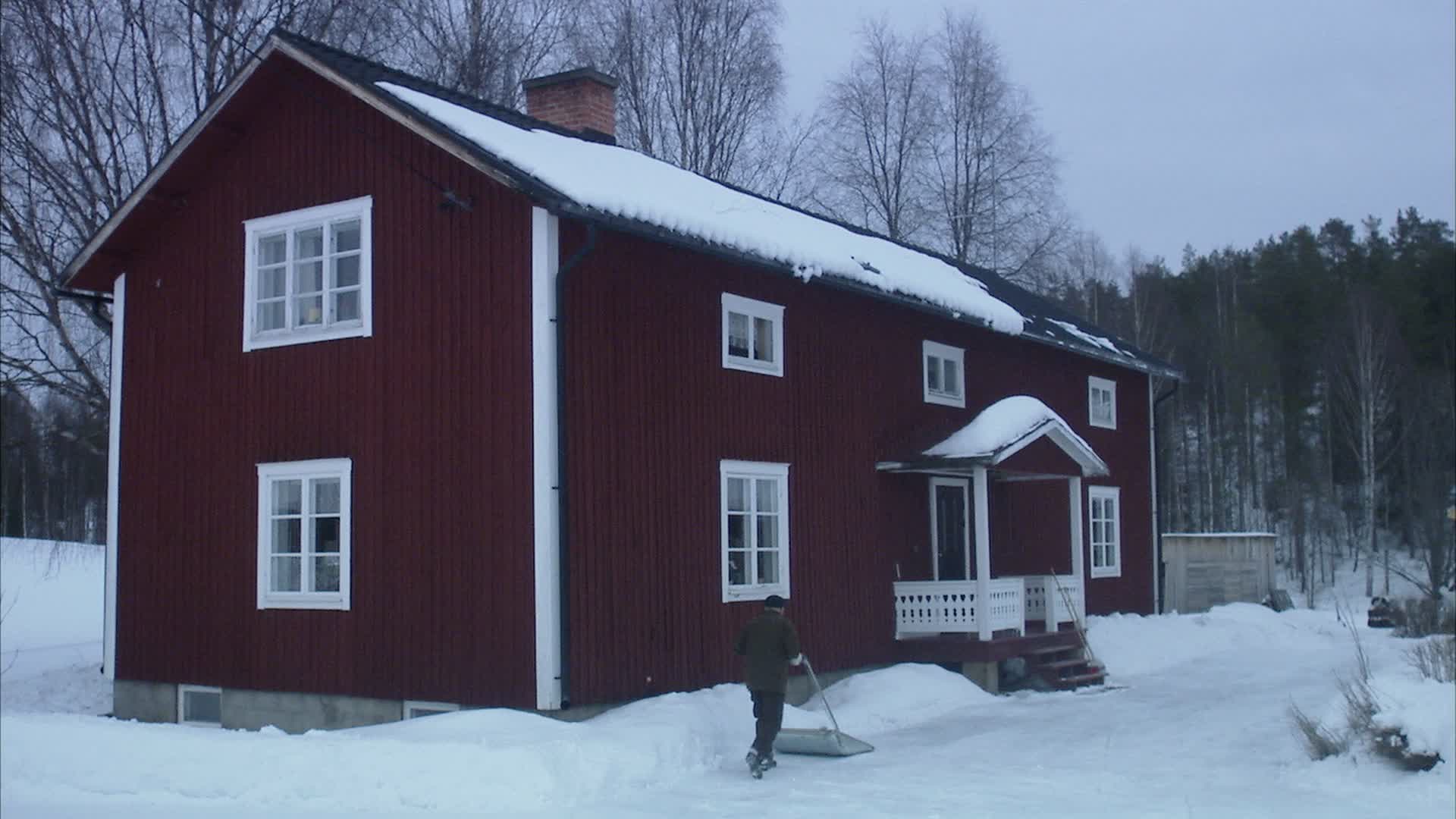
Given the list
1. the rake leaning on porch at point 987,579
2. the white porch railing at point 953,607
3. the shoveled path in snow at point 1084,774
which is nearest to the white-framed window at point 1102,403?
the rake leaning on porch at point 987,579

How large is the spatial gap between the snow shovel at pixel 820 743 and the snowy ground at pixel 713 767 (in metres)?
0.10

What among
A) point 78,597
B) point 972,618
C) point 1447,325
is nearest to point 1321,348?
point 1447,325

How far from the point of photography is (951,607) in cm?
1842

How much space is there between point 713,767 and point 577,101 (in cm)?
963

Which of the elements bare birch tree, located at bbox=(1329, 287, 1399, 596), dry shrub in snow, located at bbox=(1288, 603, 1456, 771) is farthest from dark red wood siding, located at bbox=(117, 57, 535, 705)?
bare birch tree, located at bbox=(1329, 287, 1399, 596)

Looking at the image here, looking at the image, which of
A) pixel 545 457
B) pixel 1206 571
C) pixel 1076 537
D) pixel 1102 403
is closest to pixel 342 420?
pixel 545 457

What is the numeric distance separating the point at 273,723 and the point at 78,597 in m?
15.3

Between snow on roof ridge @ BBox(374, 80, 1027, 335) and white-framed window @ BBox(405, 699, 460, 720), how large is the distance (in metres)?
5.07

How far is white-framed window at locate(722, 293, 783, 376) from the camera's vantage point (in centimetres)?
1606

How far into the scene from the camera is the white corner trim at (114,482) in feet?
54.9

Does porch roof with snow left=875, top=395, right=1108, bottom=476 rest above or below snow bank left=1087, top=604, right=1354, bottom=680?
above

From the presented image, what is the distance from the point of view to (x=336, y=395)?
14.8 m

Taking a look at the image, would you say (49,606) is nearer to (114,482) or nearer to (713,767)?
(114,482)

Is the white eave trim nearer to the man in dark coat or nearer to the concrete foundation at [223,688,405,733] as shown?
the concrete foundation at [223,688,405,733]
